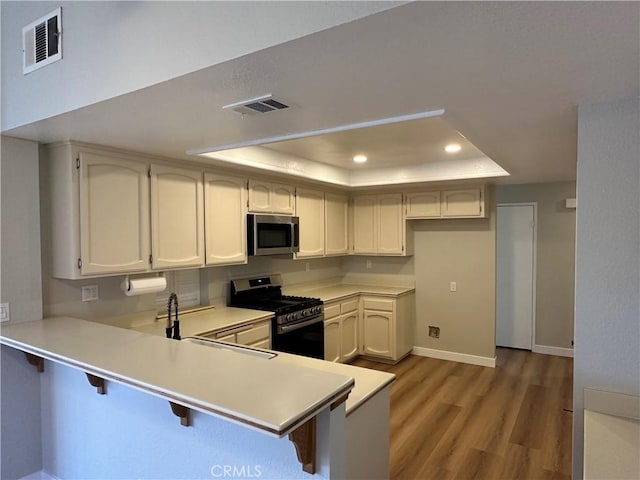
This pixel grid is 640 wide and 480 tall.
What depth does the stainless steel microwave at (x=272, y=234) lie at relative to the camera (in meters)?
3.67

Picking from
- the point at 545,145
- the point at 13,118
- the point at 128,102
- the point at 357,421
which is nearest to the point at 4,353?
the point at 13,118

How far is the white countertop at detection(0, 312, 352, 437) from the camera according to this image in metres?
1.29

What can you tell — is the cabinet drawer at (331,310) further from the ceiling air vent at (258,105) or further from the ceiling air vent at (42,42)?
the ceiling air vent at (42,42)

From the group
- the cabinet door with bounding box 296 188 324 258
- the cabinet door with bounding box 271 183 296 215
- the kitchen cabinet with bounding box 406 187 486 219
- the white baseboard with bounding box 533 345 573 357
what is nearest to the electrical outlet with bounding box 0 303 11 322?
the cabinet door with bounding box 271 183 296 215

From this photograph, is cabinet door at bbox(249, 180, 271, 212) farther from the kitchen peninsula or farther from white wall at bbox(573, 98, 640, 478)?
white wall at bbox(573, 98, 640, 478)

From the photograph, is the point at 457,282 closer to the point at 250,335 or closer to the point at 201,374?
the point at 250,335

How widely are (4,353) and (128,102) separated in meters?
1.74

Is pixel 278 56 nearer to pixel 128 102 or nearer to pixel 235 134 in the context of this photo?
pixel 128 102

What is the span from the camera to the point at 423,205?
16.3 feet

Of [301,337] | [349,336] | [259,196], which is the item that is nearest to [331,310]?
[349,336]

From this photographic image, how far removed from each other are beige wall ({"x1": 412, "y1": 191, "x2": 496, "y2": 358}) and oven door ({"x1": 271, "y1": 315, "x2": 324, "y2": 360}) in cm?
174

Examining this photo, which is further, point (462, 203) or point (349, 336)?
point (349, 336)

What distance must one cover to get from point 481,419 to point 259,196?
A: 2783 mm

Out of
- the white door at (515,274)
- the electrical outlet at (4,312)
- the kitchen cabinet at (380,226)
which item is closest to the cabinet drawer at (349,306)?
the kitchen cabinet at (380,226)
